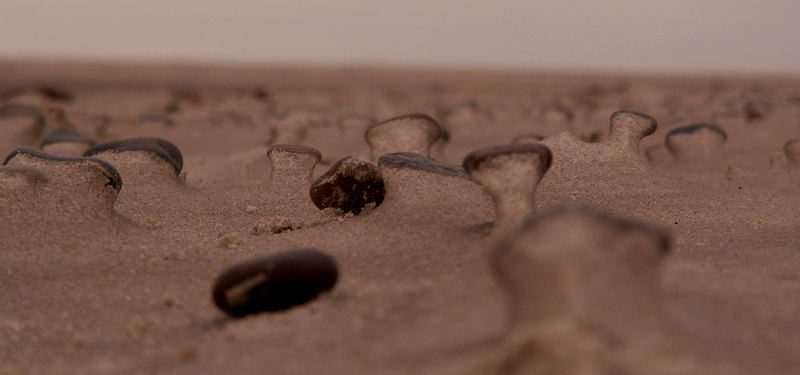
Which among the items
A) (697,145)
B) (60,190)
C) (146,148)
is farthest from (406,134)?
(697,145)

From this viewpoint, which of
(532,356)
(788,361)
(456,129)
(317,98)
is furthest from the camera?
(317,98)

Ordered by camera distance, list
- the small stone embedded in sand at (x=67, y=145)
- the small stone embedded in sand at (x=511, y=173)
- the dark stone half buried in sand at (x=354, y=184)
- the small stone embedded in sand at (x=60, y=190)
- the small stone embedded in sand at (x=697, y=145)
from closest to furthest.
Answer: the small stone embedded in sand at (x=511, y=173) → the small stone embedded in sand at (x=60, y=190) → the dark stone half buried in sand at (x=354, y=184) → the small stone embedded in sand at (x=67, y=145) → the small stone embedded in sand at (x=697, y=145)

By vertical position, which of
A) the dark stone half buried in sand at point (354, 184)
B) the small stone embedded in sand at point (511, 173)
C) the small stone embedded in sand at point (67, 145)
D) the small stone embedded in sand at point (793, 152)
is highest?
the small stone embedded in sand at point (67, 145)

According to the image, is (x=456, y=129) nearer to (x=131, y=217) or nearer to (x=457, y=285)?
(x=131, y=217)

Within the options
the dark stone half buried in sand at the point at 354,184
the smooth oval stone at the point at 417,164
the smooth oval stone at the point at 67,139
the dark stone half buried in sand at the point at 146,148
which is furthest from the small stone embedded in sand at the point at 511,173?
the smooth oval stone at the point at 67,139

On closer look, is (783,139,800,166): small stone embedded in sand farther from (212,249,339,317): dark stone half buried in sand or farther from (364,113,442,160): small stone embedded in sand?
(212,249,339,317): dark stone half buried in sand

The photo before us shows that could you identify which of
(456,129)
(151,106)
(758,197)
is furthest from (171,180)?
(151,106)

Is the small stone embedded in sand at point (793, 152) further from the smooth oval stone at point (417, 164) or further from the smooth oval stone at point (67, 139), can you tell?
the smooth oval stone at point (67, 139)

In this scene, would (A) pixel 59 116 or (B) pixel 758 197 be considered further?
(A) pixel 59 116
